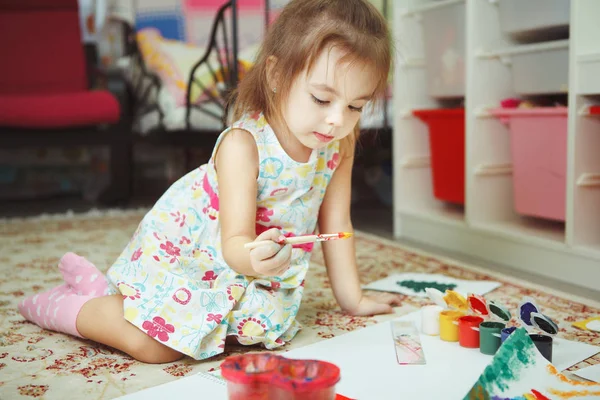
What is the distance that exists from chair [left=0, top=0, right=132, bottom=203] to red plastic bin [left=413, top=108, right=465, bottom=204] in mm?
1375

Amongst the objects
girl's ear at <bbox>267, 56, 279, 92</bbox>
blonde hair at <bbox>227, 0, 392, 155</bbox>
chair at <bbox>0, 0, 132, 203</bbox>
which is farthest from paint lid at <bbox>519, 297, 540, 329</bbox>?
chair at <bbox>0, 0, 132, 203</bbox>

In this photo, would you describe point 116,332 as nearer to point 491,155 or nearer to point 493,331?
point 493,331

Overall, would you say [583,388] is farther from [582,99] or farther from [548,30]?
[548,30]

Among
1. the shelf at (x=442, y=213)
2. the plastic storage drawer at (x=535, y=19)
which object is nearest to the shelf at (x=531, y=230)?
the shelf at (x=442, y=213)

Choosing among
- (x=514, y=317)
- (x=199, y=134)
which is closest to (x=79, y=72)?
(x=199, y=134)

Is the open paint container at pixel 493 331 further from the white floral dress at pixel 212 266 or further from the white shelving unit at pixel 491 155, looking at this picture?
the white shelving unit at pixel 491 155

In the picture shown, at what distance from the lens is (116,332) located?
1082mm

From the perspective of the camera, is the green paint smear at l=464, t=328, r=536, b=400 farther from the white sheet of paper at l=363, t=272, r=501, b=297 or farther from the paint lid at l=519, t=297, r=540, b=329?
the white sheet of paper at l=363, t=272, r=501, b=297

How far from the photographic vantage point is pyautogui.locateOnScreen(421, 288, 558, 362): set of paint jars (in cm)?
102

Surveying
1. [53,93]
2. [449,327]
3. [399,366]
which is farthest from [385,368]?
[53,93]

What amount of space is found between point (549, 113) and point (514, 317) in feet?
2.01

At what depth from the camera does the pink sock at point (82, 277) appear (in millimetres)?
1223

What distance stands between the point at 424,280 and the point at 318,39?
736mm

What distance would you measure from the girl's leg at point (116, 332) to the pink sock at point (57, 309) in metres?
0.02
